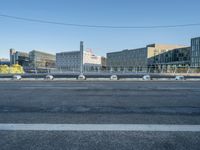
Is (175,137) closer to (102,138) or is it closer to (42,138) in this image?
(102,138)

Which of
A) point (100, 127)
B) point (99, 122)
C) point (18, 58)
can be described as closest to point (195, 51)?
point (18, 58)

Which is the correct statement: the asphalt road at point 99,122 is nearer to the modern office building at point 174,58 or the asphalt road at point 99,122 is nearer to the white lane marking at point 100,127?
the white lane marking at point 100,127

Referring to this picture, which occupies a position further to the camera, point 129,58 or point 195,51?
point 129,58

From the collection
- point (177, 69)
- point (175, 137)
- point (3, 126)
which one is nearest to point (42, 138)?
point (3, 126)

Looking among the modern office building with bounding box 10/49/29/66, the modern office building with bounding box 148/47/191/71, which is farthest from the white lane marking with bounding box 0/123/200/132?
the modern office building with bounding box 10/49/29/66

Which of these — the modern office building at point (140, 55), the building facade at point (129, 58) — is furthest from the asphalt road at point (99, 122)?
the building facade at point (129, 58)

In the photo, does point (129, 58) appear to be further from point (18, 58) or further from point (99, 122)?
point (99, 122)

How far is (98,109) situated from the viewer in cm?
635

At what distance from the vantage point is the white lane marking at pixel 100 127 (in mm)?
4340

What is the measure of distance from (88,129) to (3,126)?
1932mm

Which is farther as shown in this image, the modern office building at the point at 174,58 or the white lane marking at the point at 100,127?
the modern office building at the point at 174,58

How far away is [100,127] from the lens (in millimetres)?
4488

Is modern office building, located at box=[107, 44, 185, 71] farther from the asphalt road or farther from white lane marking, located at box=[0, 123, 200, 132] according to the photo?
white lane marking, located at box=[0, 123, 200, 132]

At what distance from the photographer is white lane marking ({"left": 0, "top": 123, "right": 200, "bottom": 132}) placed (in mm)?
4340
